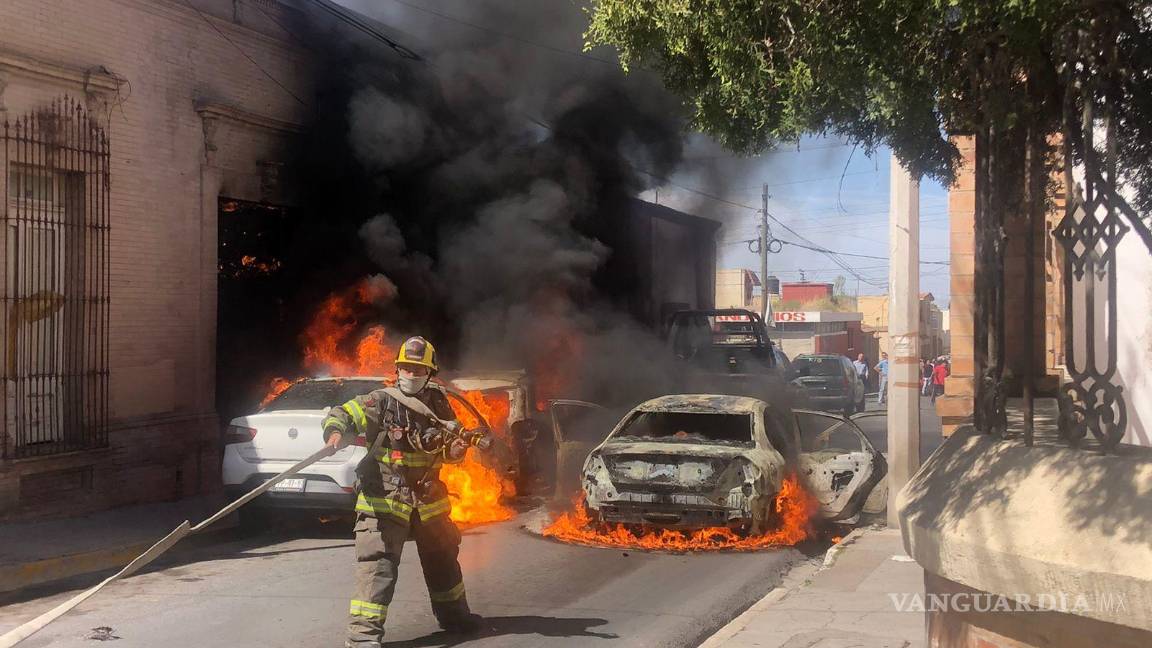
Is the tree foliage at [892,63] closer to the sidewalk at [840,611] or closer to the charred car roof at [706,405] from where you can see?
the sidewalk at [840,611]

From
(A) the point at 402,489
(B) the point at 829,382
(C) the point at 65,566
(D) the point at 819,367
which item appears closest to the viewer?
(A) the point at 402,489

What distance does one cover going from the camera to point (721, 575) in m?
7.84

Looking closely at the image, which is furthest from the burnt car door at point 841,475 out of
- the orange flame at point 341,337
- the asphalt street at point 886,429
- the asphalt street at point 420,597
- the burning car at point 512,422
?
the orange flame at point 341,337

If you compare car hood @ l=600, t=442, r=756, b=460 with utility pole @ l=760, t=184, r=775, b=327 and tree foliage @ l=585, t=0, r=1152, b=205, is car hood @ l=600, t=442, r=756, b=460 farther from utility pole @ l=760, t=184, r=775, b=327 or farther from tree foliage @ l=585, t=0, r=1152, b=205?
utility pole @ l=760, t=184, r=775, b=327

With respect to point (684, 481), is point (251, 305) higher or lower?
higher

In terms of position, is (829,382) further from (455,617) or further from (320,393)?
(455,617)

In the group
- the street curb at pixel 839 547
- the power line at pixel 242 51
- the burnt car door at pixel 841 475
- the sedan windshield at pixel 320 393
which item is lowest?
the street curb at pixel 839 547

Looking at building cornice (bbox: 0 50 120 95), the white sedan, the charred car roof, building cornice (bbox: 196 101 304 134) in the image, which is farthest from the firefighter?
building cornice (bbox: 196 101 304 134)

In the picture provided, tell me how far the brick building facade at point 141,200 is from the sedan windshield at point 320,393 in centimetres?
231

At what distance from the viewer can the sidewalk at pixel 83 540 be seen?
7805 mm

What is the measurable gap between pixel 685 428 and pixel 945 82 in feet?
20.8

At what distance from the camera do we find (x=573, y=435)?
10508 millimetres

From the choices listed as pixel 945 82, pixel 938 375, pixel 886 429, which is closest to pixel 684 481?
pixel 945 82

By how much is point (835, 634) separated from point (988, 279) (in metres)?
3.36
